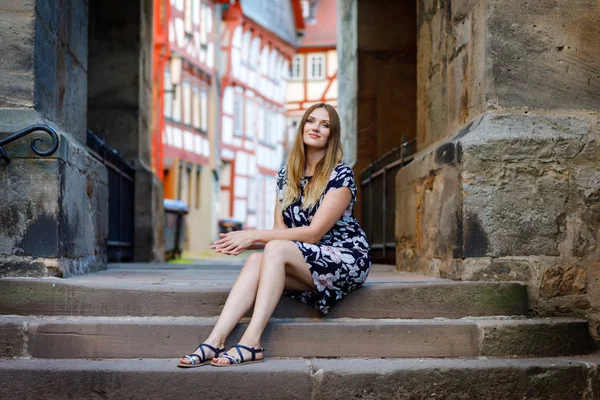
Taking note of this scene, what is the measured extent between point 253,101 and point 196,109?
5553 millimetres

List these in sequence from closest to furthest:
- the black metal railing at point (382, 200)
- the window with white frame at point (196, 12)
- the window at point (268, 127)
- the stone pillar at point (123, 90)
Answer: the black metal railing at point (382, 200)
the stone pillar at point (123, 90)
the window with white frame at point (196, 12)
the window at point (268, 127)

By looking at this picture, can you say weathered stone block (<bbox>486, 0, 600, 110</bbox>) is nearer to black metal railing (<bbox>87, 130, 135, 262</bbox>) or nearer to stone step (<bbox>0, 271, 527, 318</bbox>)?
stone step (<bbox>0, 271, 527, 318</bbox>)

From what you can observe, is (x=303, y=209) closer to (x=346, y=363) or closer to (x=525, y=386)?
(x=346, y=363)

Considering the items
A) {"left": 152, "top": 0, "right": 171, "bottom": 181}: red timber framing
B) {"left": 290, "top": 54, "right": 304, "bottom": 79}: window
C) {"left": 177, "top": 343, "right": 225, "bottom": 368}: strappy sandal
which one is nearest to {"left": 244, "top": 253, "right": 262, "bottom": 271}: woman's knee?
{"left": 177, "top": 343, "right": 225, "bottom": 368}: strappy sandal

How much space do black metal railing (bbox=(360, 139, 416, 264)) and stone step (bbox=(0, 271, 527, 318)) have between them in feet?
7.86

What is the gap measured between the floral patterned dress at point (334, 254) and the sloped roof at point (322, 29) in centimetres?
2823

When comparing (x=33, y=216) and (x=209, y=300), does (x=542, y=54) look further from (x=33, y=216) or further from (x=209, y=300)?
(x=33, y=216)

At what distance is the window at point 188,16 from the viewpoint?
22214mm

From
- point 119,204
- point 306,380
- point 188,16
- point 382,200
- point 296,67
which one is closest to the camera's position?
point 306,380

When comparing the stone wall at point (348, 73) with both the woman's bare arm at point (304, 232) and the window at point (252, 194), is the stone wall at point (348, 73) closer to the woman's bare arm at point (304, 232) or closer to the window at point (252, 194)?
the woman's bare arm at point (304, 232)

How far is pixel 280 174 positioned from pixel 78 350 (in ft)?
4.27

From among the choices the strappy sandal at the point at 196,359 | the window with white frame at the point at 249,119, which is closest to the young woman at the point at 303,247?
the strappy sandal at the point at 196,359

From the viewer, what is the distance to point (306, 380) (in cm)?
335

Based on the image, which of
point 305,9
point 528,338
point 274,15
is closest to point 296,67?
point 305,9
